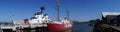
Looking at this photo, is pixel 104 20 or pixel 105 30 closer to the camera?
pixel 105 30

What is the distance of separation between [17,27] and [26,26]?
14.0ft

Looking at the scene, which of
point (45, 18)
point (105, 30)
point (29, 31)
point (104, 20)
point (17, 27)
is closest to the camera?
point (105, 30)

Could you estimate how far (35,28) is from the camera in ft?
284

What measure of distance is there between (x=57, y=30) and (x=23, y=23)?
10225 mm

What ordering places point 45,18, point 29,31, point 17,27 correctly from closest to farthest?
point 17,27
point 29,31
point 45,18

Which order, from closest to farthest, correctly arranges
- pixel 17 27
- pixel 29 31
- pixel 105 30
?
pixel 105 30 < pixel 17 27 < pixel 29 31

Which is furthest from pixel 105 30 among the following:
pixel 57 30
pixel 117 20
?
pixel 117 20

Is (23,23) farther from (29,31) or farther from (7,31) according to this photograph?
(7,31)

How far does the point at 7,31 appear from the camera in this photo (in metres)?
77.9

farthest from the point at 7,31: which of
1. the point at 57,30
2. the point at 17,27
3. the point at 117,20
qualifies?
Answer: the point at 117,20

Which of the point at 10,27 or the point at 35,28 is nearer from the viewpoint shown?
the point at 10,27

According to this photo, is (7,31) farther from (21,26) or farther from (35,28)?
(35,28)

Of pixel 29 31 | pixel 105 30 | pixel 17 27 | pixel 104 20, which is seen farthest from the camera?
pixel 104 20

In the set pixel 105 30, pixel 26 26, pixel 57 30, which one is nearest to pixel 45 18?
pixel 57 30
